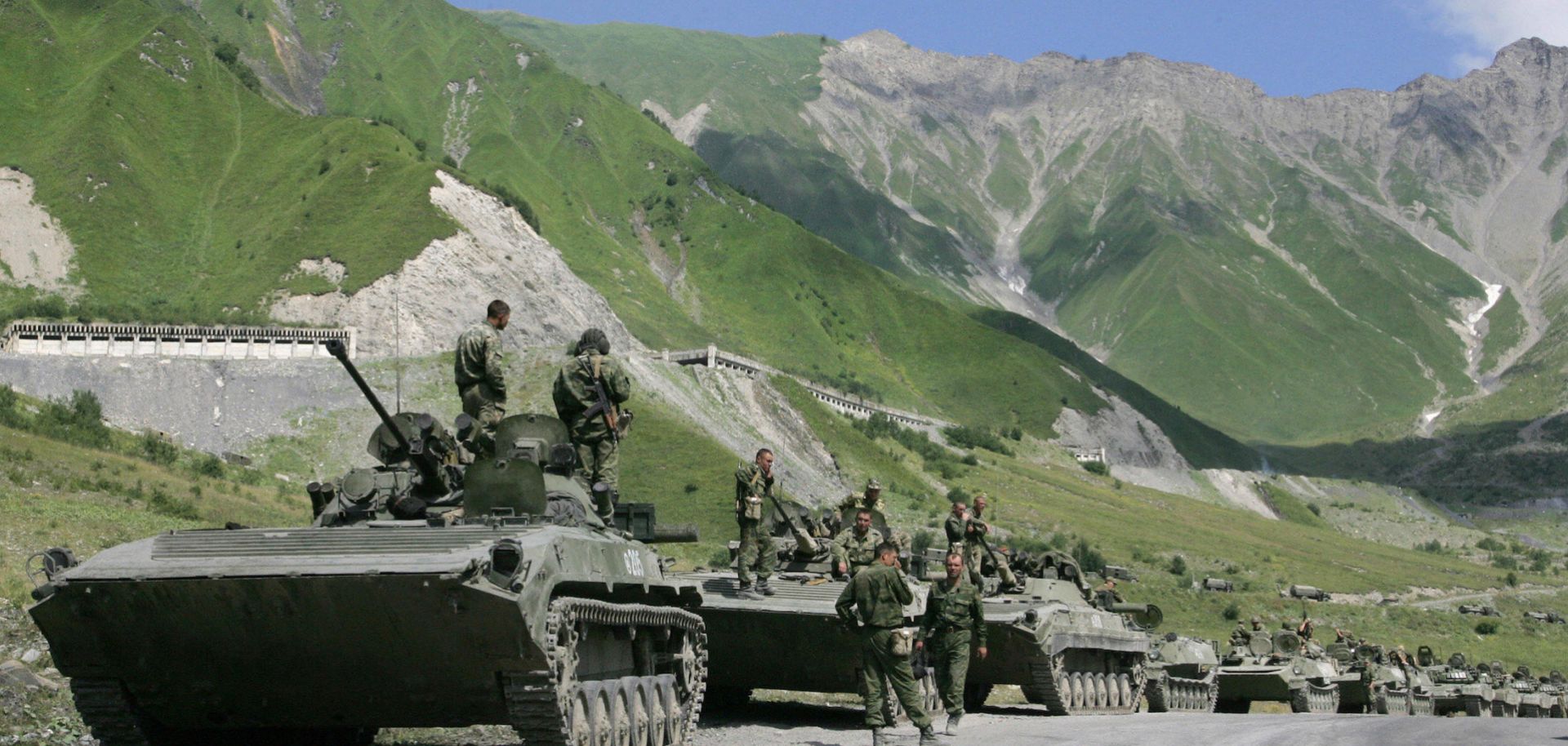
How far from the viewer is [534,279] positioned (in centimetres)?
10175

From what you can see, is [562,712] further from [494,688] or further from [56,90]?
[56,90]

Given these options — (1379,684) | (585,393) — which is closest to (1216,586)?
(1379,684)

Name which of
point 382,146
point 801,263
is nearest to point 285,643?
point 382,146

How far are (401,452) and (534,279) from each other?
8617 centimetres

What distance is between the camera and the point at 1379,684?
3481cm

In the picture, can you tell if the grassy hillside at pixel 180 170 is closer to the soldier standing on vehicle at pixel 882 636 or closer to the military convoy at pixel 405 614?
the military convoy at pixel 405 614

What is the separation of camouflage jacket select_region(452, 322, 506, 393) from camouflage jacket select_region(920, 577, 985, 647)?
204 inches

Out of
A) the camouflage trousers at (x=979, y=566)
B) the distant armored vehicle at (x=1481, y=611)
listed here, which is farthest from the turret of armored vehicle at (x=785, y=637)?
the distant armored vehicle at (x=1481, y=611)

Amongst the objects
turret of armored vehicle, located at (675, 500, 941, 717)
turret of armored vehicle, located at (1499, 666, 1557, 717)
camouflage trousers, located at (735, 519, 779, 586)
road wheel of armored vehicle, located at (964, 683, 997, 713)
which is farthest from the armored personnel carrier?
turret of armored vehicle, located at (1499, 666, 1557, 717)

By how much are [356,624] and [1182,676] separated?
69.5 feet

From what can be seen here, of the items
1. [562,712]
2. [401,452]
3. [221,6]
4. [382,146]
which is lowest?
[562,712]

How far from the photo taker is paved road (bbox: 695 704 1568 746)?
18375mm

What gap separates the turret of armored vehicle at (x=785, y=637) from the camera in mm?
21234

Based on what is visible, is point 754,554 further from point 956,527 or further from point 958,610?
point 958,610
